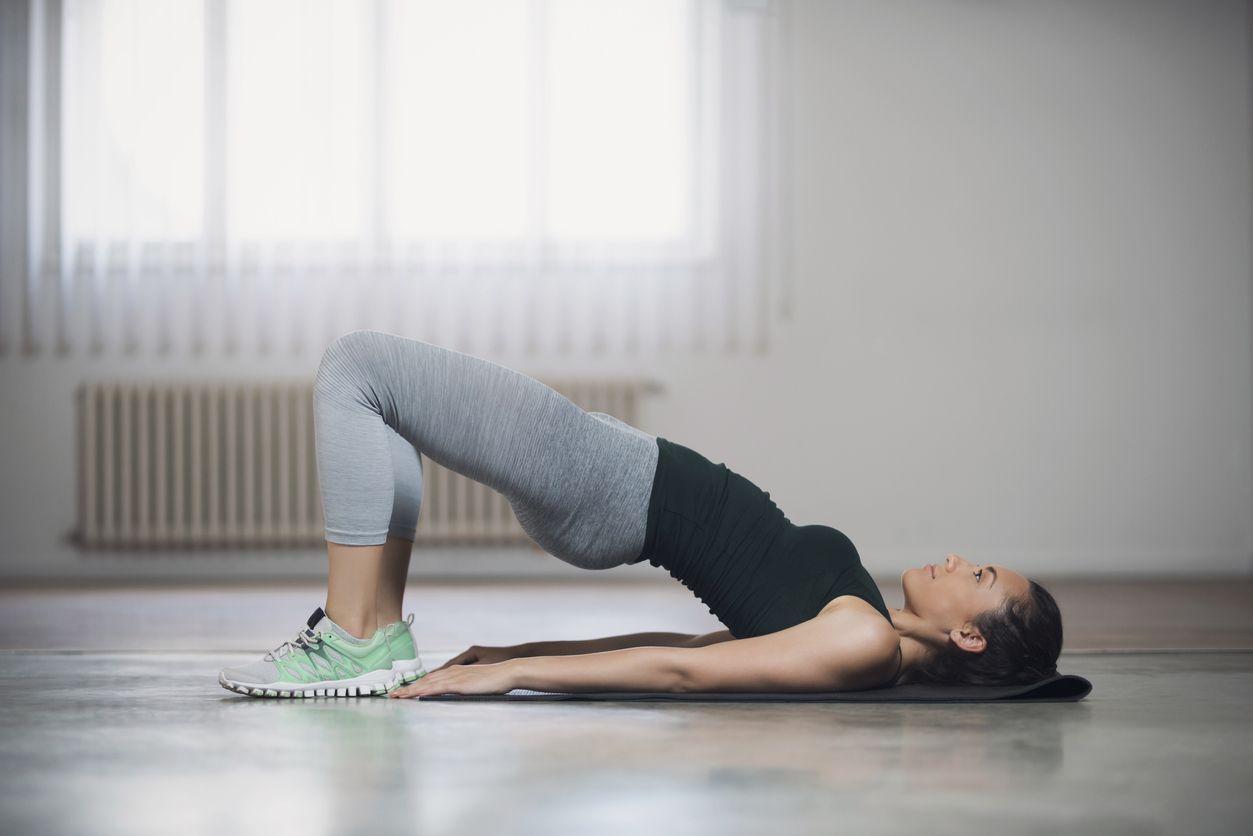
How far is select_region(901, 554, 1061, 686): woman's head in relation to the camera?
1650 mm

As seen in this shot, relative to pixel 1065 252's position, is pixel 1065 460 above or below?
below

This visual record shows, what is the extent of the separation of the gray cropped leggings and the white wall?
10.1ft

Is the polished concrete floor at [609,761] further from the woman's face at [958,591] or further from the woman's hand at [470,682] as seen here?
the woman's face at [958,591]

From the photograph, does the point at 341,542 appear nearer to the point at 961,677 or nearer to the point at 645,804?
the point at 645,804

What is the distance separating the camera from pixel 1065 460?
477 cm

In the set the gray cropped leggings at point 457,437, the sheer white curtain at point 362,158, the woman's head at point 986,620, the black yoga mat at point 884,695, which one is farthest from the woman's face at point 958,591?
the sheer white curtain at point 362,158

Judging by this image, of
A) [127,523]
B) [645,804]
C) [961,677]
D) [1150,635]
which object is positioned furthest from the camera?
[127,523]

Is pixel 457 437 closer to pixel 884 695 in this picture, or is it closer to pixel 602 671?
pixel 602 671

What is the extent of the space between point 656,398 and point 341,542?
10.5ft

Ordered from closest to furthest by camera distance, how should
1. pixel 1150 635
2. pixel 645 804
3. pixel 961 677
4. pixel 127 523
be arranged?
pixel 645 804 → pixel 961 677 → pixel 1150 635 → pixel 127 523

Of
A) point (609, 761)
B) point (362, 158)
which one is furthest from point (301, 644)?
point (362, 158)

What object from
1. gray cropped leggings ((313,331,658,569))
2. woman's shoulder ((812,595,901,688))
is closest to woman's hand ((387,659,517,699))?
gray cropped leggings ((313,331,658,569))

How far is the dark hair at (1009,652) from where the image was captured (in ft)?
5.42

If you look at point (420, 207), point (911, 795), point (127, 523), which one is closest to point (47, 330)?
point (127, 523)
